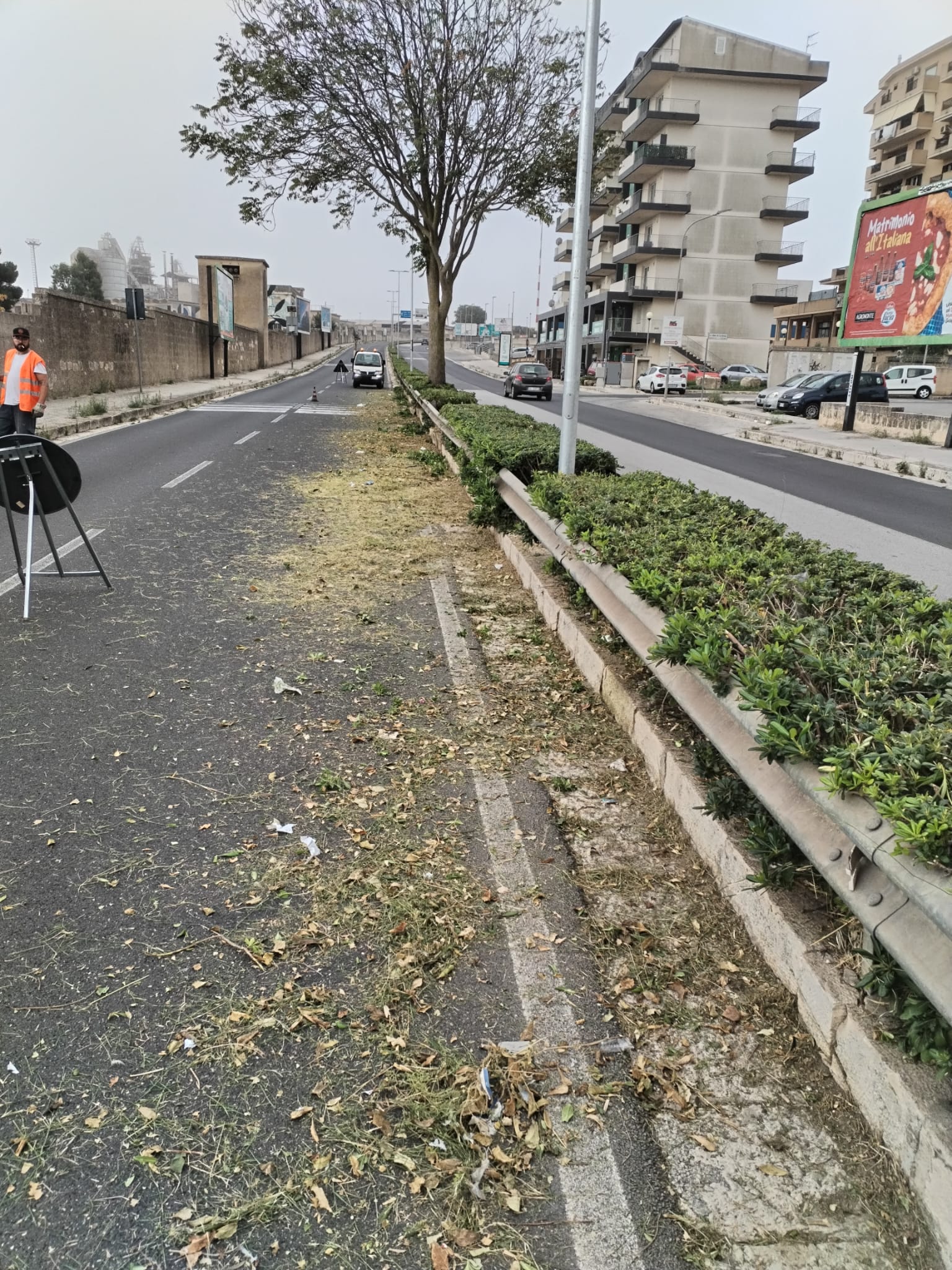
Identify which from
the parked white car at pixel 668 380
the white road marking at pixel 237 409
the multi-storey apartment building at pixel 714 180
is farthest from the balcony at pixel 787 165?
the white road marking at pixel 237 409

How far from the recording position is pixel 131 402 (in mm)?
23625

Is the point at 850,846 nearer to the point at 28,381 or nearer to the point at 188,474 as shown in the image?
the point at 28,381

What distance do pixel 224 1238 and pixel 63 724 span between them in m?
3.01

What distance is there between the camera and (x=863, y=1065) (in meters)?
2.18

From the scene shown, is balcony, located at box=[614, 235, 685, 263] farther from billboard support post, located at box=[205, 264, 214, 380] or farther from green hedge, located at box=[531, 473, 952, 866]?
green hedge, located at box=[531, 473, 952, 866]

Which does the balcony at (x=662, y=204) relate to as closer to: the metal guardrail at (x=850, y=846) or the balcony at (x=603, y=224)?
the balcony at (x=603, y=224)

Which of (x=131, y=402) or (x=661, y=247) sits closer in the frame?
(x=131, y=402)

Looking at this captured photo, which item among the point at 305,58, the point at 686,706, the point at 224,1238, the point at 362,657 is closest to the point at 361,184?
the point at 305,58

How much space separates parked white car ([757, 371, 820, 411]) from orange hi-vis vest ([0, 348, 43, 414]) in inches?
1072

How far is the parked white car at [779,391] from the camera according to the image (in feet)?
107

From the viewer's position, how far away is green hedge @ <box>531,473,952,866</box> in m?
2.24

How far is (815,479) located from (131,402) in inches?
681

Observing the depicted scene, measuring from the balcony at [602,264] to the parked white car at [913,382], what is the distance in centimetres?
2832

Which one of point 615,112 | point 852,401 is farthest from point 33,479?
point 615,112
